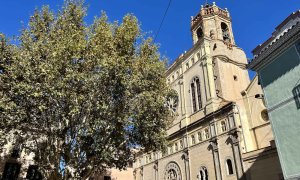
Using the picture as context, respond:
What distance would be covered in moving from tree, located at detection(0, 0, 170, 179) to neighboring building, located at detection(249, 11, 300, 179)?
7.35 metres

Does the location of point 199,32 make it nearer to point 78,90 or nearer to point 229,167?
point 229,167

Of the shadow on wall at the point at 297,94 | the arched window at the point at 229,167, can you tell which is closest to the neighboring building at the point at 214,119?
the arched window at the point at 229,167

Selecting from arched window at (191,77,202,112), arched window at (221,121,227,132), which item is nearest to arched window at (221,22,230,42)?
arched window at (191,77,202,112)

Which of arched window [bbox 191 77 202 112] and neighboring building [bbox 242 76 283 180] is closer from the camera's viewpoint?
neighboring building [bbox 242 76 283 180]

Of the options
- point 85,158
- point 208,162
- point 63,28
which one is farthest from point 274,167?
point 63,28

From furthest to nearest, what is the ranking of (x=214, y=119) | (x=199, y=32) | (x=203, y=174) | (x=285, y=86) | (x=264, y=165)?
(x=199, y=32), (x=214, y=119), (x=203, y=174), (x=264, y=165), (x=285, y=86)

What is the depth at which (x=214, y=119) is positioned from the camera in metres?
29.7

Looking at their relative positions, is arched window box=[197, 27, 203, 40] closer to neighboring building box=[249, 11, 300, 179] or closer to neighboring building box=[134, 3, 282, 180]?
neighboring building box=[134, 3, 282, 180]

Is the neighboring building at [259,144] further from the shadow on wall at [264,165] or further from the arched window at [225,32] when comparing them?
the arched window at [225,32]

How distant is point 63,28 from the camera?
17625 millimetres

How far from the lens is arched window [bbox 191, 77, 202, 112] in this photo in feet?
112

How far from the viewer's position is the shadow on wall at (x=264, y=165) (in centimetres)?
2183

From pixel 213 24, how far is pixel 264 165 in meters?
23.5

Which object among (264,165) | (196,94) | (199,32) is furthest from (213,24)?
(264,165)
